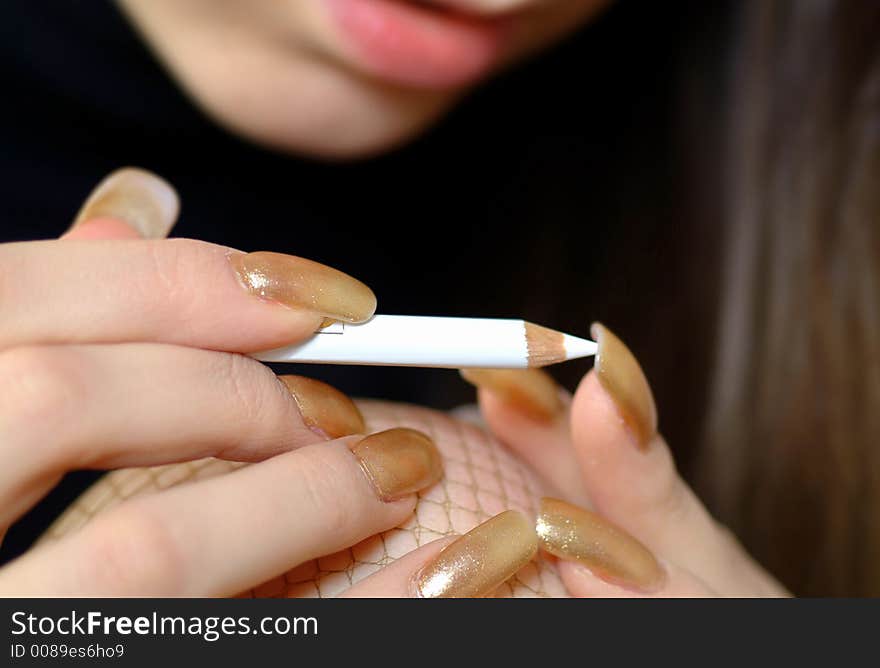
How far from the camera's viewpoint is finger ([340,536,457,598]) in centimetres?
37

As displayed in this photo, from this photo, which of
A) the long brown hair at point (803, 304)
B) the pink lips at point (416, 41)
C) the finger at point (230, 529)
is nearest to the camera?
the finger at point (230, 529)

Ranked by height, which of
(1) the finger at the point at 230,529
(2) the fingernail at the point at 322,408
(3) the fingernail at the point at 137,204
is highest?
(3) the fingernail at the point at 137,204

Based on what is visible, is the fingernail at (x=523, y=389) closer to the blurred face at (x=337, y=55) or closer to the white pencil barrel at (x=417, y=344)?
the white pencil barrel at (x=417, y=344)

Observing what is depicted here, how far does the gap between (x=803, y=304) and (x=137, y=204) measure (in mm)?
625

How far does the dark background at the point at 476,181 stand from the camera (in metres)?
0.88

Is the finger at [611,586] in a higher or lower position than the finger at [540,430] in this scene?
lower

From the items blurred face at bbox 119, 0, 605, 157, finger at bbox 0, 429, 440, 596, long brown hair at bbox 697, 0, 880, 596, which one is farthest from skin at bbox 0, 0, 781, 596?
long brown hair at bbox 697, 0, 880, 596

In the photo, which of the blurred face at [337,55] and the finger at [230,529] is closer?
the finger at [230,529]

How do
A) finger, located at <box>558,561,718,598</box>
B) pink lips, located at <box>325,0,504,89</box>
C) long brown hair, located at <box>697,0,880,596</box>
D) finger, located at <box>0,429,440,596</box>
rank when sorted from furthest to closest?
long brown hair, located at <box>697,0,880,596</box> < pink lips, located at <box>325,0,504,89</box> < finger, located at <box>558,561,718,598</box> < finger, located at <box>0,429,440,596</box>

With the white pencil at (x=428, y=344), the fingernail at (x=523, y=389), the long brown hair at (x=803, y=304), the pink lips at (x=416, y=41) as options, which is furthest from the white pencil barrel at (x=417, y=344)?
the long brown hair at (x=803, y=304)

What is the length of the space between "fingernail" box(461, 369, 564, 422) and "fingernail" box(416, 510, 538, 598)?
12cm

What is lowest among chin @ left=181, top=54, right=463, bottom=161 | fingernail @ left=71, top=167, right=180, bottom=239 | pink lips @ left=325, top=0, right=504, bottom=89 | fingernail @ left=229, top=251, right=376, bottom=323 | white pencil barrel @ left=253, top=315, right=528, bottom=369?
white pencil barrel @ left=253, top=315, right=528, bottom=369

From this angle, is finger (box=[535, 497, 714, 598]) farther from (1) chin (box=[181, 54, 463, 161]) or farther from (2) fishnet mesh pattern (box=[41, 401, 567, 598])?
(1) chin (box=[181, 54, 463, 161])

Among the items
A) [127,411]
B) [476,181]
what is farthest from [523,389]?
[476,181]
